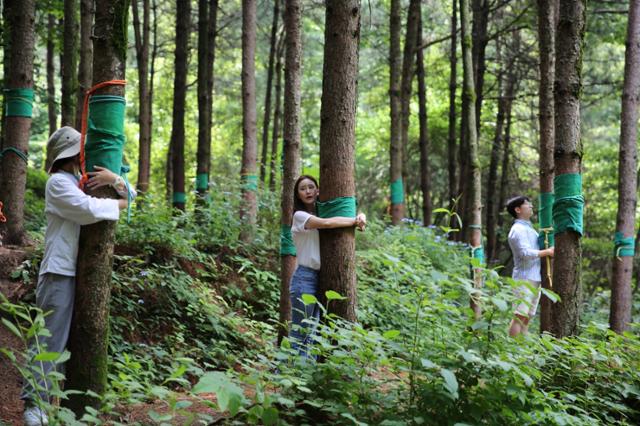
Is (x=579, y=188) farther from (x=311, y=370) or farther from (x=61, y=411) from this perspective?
(x=61, y=411)

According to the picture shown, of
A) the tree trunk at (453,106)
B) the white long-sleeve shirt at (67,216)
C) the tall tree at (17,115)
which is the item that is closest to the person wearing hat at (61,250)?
the white long-sleeve shirt at (67,216)

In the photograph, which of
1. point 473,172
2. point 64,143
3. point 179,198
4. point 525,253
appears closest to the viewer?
point 64,143

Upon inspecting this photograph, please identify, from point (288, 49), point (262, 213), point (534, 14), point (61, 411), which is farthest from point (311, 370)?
point (534, 14)

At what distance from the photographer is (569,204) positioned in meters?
5.74

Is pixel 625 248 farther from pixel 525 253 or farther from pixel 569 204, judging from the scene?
pixel 569 204

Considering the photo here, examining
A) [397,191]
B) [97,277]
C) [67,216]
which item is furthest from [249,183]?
[97,277]

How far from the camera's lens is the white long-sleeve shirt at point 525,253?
8766 millimetres

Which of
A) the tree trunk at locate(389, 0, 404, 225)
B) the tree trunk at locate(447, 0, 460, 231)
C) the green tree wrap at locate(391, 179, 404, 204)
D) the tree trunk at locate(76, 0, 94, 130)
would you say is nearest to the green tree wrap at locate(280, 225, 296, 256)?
the tree trunk at locate(76, 0, 94, 130)

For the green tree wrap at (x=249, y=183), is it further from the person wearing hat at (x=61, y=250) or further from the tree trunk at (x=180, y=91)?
the person wearing hat at (x=61, y=250)

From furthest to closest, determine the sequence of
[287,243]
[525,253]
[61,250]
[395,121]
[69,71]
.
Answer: [395,121] < [69,71] < [525,253] < [287,243] < [61,250]

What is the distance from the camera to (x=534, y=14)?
16188mm

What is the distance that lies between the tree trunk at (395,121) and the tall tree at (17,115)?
828 centimetres

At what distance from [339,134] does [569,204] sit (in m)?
2.27

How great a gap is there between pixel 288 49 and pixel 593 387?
502 cm
